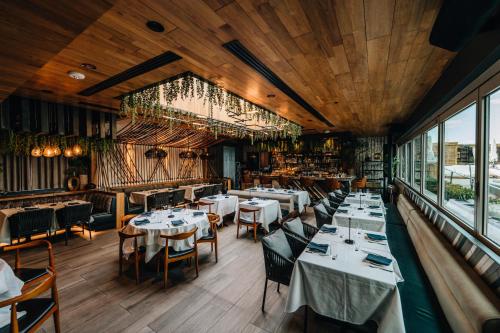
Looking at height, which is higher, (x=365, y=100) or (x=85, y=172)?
(x=365, y=100)

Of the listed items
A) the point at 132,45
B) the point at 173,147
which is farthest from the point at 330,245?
the point at 173,147

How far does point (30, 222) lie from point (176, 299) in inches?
161

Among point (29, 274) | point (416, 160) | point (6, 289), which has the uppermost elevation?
point (416, 160)

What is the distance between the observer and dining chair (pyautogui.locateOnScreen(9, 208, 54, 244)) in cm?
452

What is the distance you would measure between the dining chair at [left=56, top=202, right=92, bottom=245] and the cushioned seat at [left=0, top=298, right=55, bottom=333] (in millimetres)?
3563

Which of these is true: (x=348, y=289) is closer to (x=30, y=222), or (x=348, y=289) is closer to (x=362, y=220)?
(x=362, y=220)

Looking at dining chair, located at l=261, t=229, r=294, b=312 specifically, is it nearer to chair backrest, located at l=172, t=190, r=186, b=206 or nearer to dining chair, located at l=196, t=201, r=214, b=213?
dining chair, located at l=196, t=201, r=214, b=213

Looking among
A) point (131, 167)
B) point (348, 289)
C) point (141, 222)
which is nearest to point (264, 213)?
point (141, 222)

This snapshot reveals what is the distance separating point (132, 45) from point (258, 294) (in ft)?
11.8

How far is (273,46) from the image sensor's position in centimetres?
261

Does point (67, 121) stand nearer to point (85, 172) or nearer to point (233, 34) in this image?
point (85, 172)

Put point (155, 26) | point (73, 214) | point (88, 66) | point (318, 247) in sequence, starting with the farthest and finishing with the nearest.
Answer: point (73, 214) < point (88, 66) < point (318, 247) < point (155, 26)

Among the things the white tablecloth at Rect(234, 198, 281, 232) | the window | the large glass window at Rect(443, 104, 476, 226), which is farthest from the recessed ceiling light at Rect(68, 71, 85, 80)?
the window

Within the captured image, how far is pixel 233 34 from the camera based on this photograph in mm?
2348
